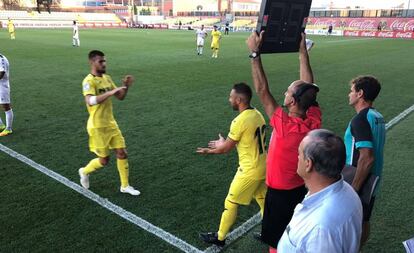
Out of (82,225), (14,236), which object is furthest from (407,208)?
(14,236)

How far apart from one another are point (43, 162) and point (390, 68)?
57.5 feet

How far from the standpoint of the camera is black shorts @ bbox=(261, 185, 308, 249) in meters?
3.11

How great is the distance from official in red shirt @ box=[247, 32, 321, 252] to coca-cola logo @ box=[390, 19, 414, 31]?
166 ft

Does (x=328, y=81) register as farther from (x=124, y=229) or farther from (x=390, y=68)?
(x=124, y=229)

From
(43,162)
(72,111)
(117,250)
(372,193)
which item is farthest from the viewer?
(72,111)

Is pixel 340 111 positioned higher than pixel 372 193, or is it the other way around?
pixel 372 193

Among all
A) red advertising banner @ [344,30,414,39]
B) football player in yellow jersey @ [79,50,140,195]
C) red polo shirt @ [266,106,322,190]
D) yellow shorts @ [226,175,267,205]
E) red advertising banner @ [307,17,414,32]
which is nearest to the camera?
red polo shirt @ [266,106,322,190]

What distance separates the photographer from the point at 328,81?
14539mm

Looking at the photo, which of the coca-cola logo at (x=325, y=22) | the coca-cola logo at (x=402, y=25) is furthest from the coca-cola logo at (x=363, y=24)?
the coca-cola logo at (x=325, y=22)

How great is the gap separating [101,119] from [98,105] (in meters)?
0.20

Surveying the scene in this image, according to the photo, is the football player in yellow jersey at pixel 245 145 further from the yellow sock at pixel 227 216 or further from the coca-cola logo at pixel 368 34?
the coca-cola logo at pixel 368 34

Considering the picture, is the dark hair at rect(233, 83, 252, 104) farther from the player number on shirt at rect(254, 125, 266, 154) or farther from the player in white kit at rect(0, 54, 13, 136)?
the player in white kit at rect(0, 54, 13, 136)

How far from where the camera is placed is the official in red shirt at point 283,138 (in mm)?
2844

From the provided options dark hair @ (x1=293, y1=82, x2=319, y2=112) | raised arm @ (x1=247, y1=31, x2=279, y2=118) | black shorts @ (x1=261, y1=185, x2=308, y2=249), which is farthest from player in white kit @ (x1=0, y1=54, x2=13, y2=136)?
dark hair @ (x1=293, y1=82, x2=319, y2=112)
